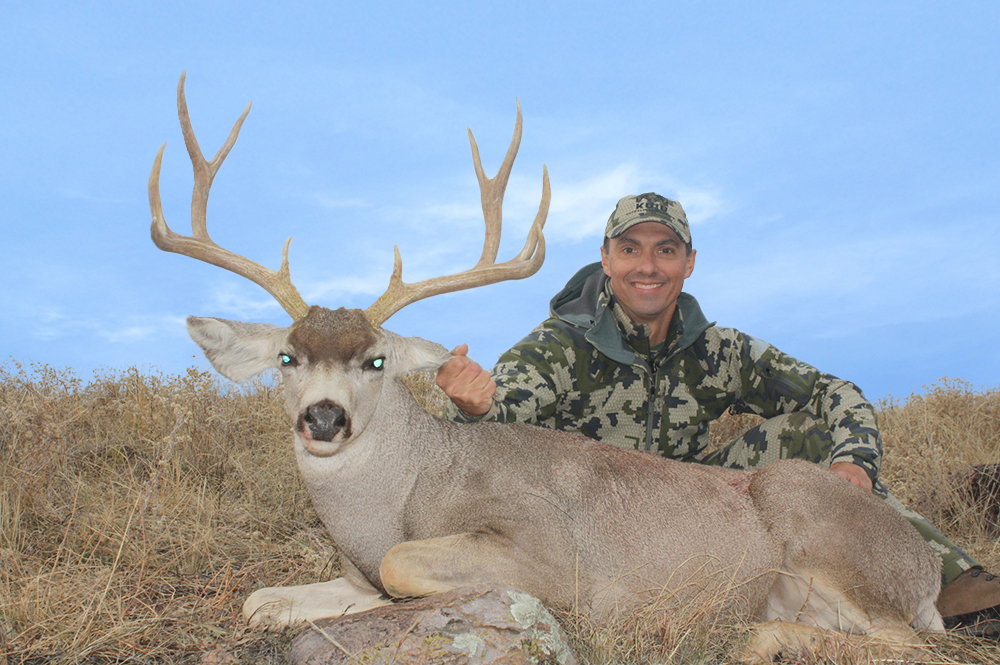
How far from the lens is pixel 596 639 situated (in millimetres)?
3848

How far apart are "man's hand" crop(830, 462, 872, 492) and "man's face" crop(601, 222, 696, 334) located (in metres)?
1.74

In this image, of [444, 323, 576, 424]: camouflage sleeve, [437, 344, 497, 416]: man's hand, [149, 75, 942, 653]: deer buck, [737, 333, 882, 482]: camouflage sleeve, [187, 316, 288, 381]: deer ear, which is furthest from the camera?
[737, 333, 882, 482]: camouflage sleeve

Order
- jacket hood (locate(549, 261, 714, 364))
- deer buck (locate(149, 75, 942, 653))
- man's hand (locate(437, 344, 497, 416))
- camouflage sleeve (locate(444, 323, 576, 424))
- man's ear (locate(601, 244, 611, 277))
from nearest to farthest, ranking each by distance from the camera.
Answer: deer buck (locate(149, 75, 942, 653)) < man's hand (locate(437, 344, 497, 416)) < camouflage sleeve (locate(444, 323, 576, 424)) < jacket hood (locate(549, 261, 714, 364)) < man's ear (locate(601, 244, 611, 277))

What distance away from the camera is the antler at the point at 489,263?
4.99m

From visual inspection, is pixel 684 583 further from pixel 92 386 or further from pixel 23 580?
pixel 92 386

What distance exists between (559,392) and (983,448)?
6.82m

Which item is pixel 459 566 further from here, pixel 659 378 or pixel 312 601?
pixel 659 378

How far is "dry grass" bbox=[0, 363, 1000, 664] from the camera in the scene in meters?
3.94

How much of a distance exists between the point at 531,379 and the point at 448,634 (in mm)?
2566

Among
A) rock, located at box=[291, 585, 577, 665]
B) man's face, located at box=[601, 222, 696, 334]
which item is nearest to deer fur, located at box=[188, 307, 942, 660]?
rock, located at box=[291, 585, 577, 665]

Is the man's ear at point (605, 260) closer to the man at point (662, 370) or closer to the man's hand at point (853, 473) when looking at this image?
the man at point (662, 370)

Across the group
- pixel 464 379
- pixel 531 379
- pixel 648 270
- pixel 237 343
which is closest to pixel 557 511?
pixel 464 379

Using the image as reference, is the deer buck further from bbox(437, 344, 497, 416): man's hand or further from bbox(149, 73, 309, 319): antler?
bbox(437, 344, 497, 416): man's hand

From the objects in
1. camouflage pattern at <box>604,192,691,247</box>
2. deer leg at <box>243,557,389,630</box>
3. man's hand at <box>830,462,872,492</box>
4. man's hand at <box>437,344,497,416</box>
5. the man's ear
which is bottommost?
deer leg at <box>243,557,389,630</box>
